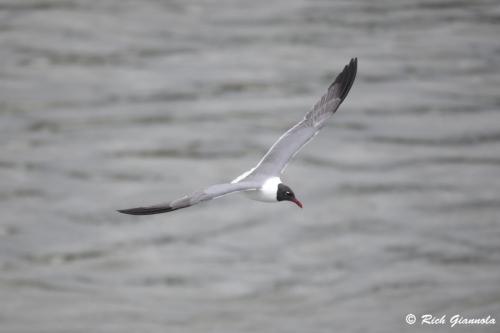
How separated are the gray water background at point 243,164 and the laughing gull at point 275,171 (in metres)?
5.01

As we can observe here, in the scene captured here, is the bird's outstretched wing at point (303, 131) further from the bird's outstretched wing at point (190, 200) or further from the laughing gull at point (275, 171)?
the bird's outstretched wing at point (190, 200)

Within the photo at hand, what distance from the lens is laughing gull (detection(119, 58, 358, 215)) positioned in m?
10.7

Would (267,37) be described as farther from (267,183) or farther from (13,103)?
(267,183)

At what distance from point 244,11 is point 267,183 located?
14130 mm

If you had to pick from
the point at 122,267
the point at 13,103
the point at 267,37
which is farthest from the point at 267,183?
the point at 267,37

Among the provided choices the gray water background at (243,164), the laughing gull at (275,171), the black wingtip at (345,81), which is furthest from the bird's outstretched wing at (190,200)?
the gray water background at (243,164)

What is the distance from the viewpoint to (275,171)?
→ 1222 cm

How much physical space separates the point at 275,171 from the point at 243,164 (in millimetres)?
8198

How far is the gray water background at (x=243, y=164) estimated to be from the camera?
58.7ft

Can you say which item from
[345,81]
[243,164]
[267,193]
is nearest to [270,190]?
[267,193]

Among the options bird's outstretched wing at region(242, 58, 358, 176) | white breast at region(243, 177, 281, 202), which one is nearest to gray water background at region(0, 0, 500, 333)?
bird's outstretched wing at region(242, 58, 358, 176)

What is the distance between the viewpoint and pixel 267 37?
24438 millimetres

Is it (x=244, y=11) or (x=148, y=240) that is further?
(x=244, y=11)

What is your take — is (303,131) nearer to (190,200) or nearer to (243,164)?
(190,200)
